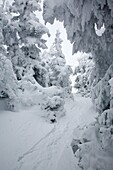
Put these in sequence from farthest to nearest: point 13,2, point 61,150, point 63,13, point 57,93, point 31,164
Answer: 1. point 13,2
2. point 57,93
3. point 61,150
4. point 31,164
5. point 63,13

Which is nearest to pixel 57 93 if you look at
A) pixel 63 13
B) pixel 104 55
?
pixel 104 55

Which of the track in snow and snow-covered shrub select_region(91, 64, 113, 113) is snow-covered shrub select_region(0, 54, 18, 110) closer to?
the track in snow

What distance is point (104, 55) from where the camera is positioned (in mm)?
5633

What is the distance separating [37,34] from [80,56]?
574 inches

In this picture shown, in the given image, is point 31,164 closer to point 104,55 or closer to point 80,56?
point 104,55

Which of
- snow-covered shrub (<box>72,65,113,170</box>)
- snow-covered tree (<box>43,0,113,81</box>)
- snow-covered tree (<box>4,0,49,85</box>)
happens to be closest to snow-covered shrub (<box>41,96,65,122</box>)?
snow-covered tree (<box>4,0,49,85</box>)

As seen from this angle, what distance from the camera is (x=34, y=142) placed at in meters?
9.20

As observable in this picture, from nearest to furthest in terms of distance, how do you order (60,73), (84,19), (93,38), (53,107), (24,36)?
(84,19)
(93,38)
(53,107)
(24,36)
(60,73)

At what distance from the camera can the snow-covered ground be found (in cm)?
722

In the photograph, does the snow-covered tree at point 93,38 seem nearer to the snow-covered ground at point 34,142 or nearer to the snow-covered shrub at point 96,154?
the snow-covered shrub at point 96,154

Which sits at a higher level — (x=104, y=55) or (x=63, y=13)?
(x=63, y=13)

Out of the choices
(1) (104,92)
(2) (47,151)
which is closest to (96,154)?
(1) (104,92)

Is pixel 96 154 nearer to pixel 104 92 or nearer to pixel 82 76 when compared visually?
pixel 104 92

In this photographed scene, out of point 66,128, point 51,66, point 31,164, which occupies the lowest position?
point 31,164
